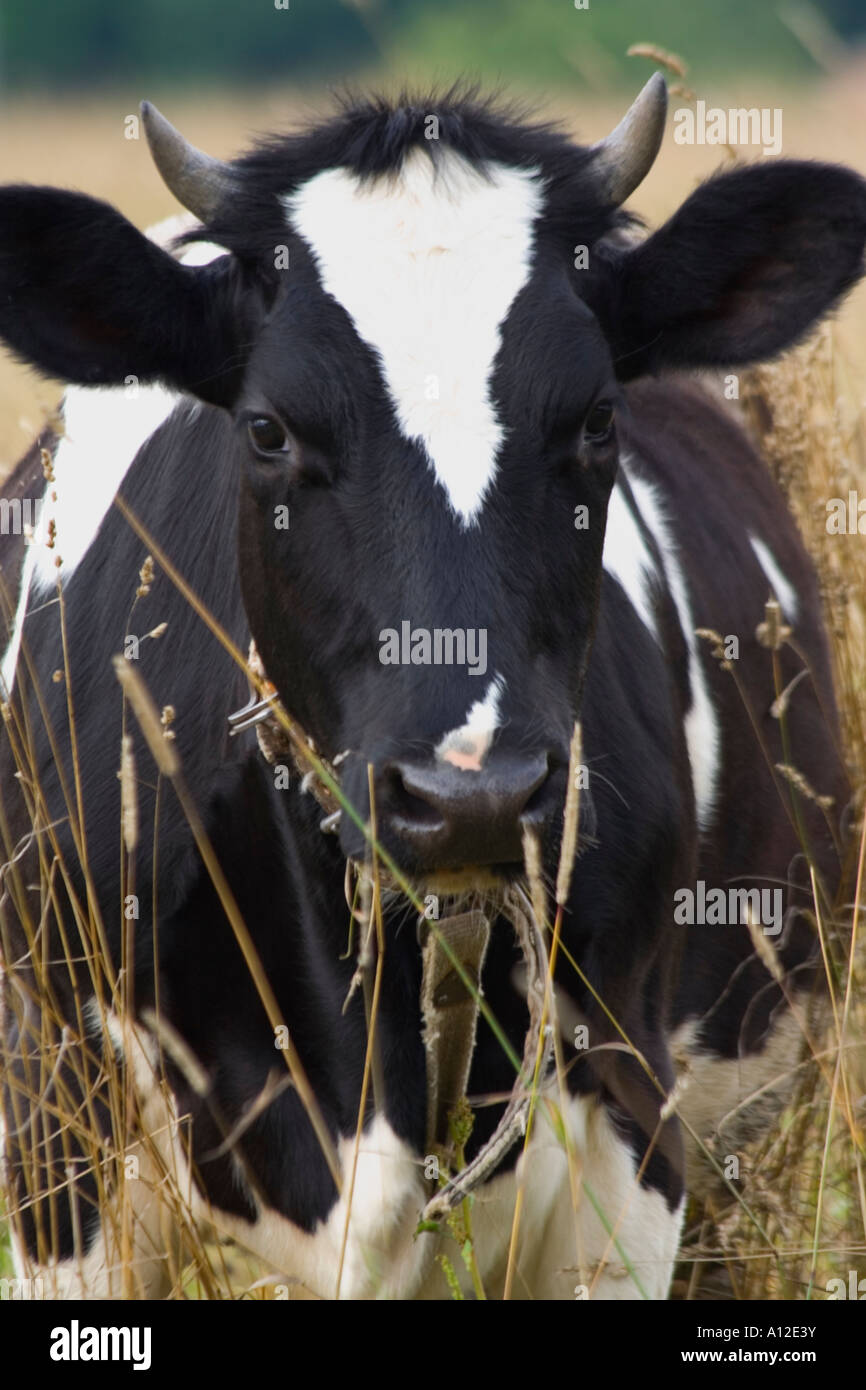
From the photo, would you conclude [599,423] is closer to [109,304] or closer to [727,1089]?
[109,304]

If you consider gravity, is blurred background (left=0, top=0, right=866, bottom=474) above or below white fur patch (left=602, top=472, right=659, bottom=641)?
above

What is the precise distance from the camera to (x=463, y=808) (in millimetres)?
2705

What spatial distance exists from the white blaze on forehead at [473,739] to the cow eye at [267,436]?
A: 66 centimetres

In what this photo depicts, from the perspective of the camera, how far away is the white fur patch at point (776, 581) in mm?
5262

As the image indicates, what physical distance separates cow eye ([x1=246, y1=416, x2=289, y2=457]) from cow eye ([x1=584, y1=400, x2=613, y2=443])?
0.52 metres

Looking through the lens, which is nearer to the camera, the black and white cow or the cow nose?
the cow nose

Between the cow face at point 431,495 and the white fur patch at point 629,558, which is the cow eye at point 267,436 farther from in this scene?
the white fur patch at point 629,558

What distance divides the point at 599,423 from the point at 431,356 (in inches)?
14.2

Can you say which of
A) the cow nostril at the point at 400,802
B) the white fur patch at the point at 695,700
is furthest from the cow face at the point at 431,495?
the white fur patch at the point at 695,700

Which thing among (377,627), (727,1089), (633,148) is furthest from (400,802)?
(727,1089)

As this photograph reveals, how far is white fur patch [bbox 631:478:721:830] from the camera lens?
4.39 m

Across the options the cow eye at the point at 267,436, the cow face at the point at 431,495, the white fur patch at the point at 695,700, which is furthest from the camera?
the white fur patch at the point at 695,700

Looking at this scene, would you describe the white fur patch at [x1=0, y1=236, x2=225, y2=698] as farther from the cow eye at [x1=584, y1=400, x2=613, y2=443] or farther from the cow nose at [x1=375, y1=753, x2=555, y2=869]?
the cow nose at [x1=375, y1=753, x2=555, y2=869]

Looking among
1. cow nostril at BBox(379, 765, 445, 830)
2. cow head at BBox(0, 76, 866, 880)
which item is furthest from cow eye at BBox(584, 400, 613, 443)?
cow nostril at BBox(379, 765, 445, 830)
